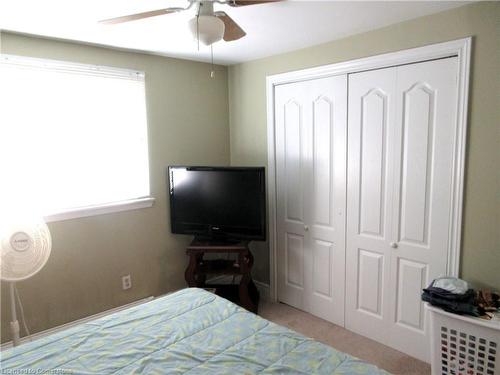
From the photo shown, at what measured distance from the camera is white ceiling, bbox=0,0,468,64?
2.01 m

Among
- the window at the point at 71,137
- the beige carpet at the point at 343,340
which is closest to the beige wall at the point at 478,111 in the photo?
the beige carpet at the point at 343,340

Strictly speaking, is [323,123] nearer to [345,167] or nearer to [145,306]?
[345,167]

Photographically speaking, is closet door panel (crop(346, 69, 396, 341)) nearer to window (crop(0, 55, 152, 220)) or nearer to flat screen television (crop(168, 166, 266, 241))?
Answer: flat screen television (crop(168, 166, 266, 241))

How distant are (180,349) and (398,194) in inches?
69.2

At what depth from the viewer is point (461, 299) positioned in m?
2.07

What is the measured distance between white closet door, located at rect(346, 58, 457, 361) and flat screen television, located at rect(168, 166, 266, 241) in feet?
2.45

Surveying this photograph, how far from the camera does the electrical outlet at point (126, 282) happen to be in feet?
10.3

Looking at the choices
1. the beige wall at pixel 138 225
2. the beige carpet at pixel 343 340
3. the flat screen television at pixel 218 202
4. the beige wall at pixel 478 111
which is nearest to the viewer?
the beige wall at pixel 478 111

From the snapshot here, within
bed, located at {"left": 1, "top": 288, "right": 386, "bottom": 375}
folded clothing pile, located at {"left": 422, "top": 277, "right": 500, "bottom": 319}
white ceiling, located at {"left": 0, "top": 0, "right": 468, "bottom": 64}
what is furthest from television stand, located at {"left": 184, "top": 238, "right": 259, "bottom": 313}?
white ceiling, located at {"left": 0, "top": 0, "right": 468, "bottom": 64}

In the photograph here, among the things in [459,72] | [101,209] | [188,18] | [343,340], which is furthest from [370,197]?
[101,209]

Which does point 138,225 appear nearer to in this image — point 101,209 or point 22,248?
point 101,209

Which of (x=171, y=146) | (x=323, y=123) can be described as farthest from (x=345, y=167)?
(x=171, y=146)

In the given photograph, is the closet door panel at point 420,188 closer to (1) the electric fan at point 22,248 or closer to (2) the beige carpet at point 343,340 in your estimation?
(2) the beige carpet at point 343,340

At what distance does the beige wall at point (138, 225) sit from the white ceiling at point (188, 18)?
8.0 inches
